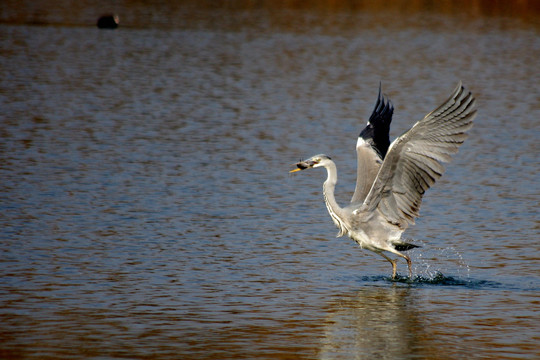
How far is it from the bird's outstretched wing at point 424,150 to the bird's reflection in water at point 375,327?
1.01 m

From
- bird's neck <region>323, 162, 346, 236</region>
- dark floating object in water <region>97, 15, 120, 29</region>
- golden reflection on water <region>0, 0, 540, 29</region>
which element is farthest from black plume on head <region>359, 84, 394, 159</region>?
golden reflection on water <region>0, 0, 540, 29</region>

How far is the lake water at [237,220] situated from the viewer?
8.20 metres

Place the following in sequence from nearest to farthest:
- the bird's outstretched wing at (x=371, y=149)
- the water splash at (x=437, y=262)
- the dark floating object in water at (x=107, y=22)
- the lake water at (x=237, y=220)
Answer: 1. the lake water at (x=237, y=220)
2. the water splash at (x=437, y=262)
3. the bird's outstretched wing at (x=371, y=149)
4. the dark floating object in water at (x=107, y=22)

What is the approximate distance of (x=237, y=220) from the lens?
1249 cm

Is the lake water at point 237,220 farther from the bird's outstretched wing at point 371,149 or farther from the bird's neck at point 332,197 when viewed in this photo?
the bird's outstretched wing at point 371,149

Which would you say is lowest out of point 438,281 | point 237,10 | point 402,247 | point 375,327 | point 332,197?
point 438,281

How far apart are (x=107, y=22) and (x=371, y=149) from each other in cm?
2917

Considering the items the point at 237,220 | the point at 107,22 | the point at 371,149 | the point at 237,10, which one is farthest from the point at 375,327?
the point at 237,10

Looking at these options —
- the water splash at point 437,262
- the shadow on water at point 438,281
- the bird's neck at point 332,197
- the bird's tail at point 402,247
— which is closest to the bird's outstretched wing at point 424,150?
the bird's neck at point 332,197

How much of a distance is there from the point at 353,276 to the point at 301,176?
5647 millimetres

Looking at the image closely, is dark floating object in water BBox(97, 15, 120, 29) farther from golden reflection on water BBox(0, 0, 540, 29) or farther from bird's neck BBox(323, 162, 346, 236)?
bird's neck BBox(323, 162, 346, 236)

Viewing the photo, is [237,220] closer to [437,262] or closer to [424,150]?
[437,262]

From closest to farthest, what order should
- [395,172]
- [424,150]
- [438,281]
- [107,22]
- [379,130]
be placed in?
[424,150] < [395,172] < [438,281] < [379,130] < [107,22]

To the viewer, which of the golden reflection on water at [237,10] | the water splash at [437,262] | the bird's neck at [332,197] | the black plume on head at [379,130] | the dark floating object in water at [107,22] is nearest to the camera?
the bird's neck at [332,197]
